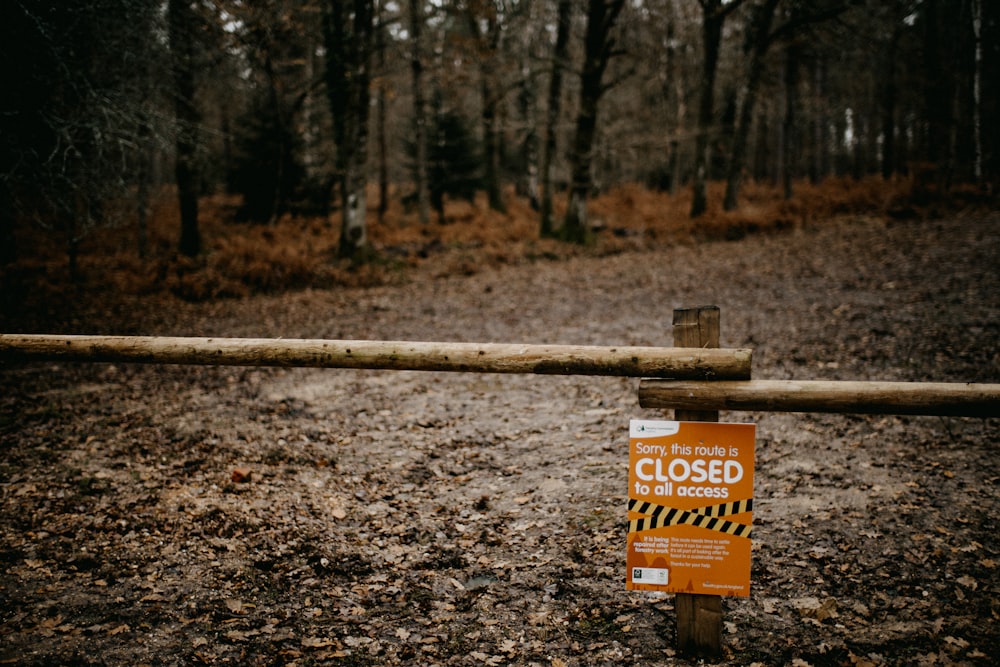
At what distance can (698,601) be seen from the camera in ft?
9.70

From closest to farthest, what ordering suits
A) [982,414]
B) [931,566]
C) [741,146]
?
1. [982,414]
2. [931,566]
3. [741,146]

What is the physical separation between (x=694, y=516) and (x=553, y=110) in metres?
18.6

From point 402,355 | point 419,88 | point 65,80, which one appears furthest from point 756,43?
point 402,355

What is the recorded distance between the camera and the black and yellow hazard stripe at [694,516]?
9.08ft

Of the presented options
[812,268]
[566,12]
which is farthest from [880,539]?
Answer: [566,12]

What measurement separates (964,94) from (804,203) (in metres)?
7.59

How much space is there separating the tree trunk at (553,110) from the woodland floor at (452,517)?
10.1 meters

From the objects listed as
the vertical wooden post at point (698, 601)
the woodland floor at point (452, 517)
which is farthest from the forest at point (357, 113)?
the vertical wooden post at point (698, 601)

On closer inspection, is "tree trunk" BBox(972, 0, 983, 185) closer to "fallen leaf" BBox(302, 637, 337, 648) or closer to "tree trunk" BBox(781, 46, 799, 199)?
"tree trunk" BBox(781, 46, 799, 199)

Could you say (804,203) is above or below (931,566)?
above

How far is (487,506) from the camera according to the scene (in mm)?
4676

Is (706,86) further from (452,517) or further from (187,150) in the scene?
(452,517)

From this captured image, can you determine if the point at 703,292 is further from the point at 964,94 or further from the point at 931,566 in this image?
the point at 964,94

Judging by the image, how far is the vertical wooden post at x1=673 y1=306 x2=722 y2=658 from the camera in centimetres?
281
